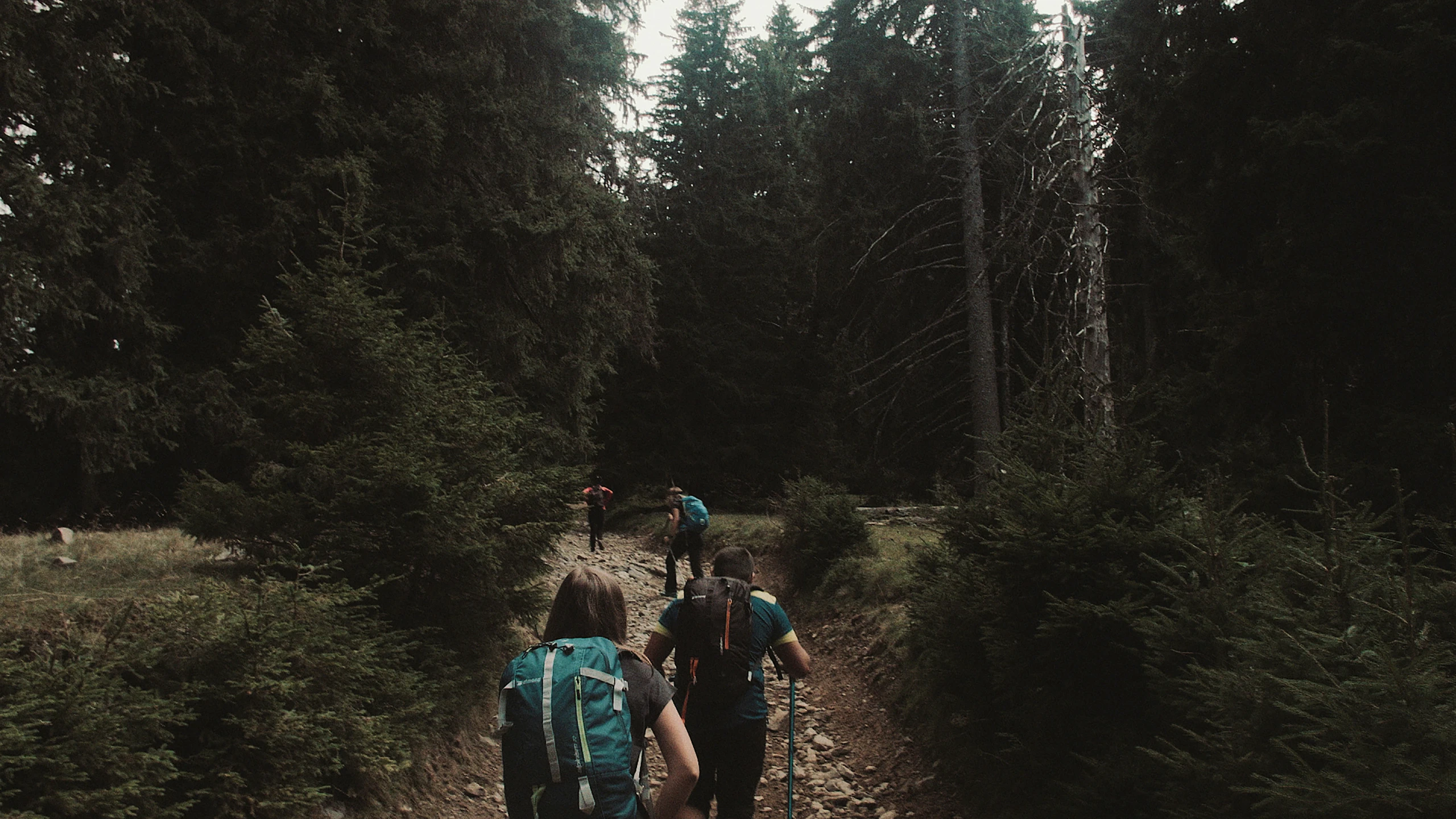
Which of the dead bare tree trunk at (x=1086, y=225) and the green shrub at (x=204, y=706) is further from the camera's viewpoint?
the dead bare tree trunk at (x=1086, y=225)

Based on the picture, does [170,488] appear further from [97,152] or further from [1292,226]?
[1292,226]

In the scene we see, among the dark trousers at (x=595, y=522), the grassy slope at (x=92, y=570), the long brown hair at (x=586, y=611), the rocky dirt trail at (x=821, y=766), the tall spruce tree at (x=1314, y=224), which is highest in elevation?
the tall spruce tree at (x=1314, y=224)

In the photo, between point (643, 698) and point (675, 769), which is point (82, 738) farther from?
point (675, 769)

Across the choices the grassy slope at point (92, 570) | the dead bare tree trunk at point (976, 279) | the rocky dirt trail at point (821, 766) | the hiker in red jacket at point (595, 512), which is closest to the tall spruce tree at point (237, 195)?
the hiker in red jacket at point (595, 512)

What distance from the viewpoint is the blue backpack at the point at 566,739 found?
2.50m

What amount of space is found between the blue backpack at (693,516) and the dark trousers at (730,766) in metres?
7.05

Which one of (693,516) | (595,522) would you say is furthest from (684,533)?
(595,522)

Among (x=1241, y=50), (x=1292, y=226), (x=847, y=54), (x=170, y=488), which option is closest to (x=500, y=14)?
(x=847, y=54)

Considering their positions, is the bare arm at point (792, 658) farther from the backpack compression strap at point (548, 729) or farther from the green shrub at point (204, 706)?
the green shrub at point (204, 706)

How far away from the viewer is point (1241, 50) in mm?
8117

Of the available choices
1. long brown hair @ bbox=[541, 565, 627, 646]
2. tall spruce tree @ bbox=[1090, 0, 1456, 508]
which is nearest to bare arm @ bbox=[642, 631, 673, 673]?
long brown hair @ bbox=[541, 565, 627, 646]

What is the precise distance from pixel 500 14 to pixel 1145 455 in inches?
528

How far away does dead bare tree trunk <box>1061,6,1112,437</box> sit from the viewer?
1107 cm

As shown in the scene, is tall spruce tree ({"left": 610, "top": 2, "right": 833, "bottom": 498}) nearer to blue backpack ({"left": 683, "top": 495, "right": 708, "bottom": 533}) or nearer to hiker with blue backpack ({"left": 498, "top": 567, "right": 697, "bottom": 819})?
blue backpack ({"left": 683, "top": 495, "right": 708, "bottom": 533})
